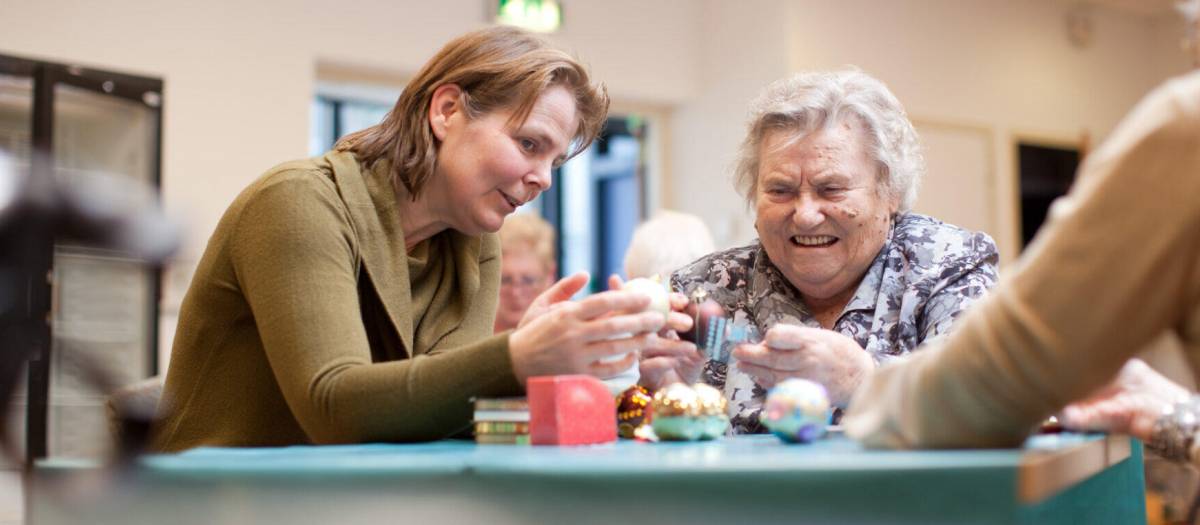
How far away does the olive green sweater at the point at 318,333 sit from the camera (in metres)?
1.39

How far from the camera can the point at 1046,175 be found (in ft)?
24.2

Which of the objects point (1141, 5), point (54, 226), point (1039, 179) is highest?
point (1141, 5)

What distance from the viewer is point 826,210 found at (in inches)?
83.4

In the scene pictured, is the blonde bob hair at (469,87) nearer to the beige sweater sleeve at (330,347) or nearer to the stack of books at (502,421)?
the beige sweater sleeve at (330,347)

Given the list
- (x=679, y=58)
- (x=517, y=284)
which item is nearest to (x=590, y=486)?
(x=517, y=284)

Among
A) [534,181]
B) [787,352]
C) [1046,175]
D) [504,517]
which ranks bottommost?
[504,517]

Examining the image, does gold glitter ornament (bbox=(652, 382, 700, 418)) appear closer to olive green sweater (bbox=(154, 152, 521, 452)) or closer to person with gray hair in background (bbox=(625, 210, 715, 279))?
olive green sweater (bbox=(154, 152, 521, 452))

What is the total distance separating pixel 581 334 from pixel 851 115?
1.00 metres

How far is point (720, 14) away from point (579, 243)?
270 cm

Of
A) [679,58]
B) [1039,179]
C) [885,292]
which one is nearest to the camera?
[885,292]

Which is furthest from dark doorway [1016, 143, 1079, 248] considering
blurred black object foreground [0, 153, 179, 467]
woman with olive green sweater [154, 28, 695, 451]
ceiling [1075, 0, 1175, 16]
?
blurred black object foreground [0, 153, 179, 467]

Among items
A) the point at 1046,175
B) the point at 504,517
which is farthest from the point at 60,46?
the point at 1046,175

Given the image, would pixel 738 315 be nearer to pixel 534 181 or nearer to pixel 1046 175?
pixel 534 181

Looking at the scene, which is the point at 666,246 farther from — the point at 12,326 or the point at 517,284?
the point at 12,326
